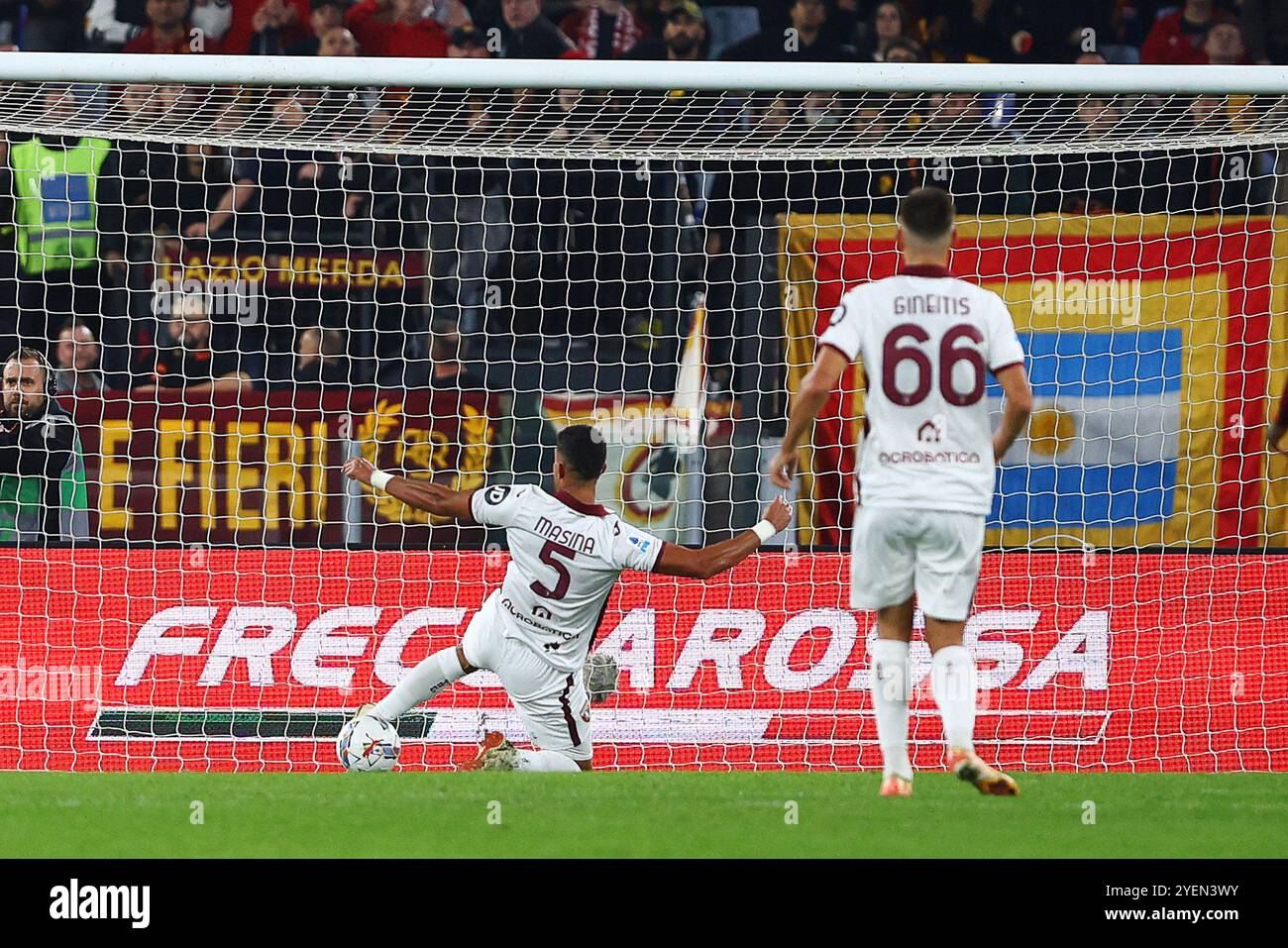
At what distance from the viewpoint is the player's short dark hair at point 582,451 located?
7.07 m

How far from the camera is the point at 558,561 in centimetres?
716

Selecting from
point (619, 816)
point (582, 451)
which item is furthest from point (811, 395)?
point (582, 451)

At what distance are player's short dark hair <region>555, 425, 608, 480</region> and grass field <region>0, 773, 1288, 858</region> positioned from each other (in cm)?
143

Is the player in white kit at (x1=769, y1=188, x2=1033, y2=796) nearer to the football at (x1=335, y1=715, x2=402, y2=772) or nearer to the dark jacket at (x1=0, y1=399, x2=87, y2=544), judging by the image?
the football at (x1=335, y1=715, x2=402, y2=772)

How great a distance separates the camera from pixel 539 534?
281 inches

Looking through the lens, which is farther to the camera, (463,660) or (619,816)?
(463,660)

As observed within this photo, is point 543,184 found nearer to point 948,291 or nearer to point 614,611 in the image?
point 614,611

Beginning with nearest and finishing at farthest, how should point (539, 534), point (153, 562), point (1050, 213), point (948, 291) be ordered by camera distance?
point (948, 291) → point (539, 534) → point (153, 562) → point (1050, 213)

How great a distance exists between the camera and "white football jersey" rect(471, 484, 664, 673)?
7.09m

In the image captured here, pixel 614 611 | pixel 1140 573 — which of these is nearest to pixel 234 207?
pixel 614 611

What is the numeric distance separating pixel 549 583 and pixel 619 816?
225 centimetres

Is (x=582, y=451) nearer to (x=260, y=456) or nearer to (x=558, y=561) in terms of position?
(x=558, y=561)

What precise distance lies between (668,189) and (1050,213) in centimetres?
229

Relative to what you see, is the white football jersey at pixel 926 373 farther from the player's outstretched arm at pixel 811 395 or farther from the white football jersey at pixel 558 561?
the white football jersey at pixel 558 561
